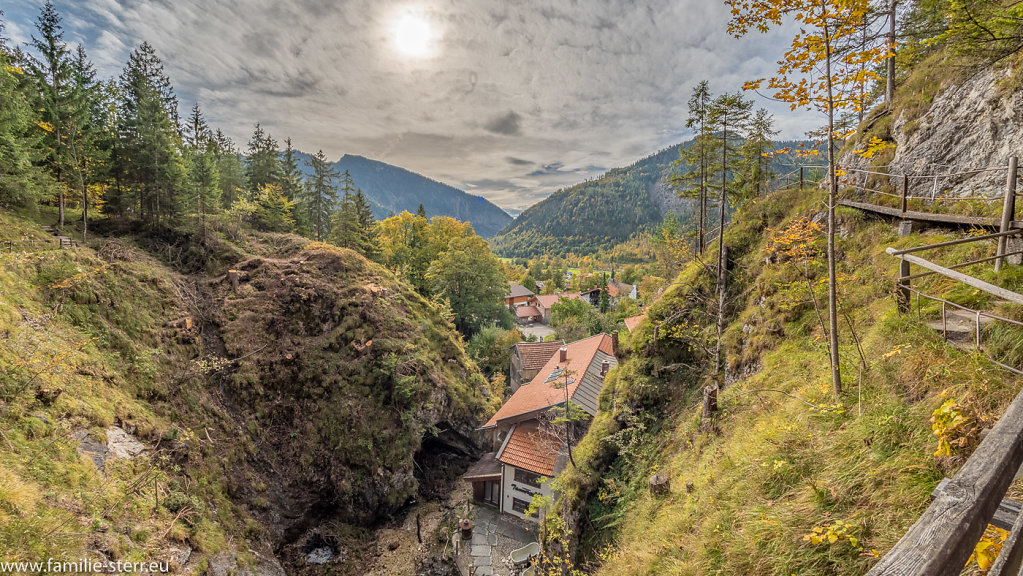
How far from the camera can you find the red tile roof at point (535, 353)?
26.6 metres

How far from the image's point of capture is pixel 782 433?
206 inches

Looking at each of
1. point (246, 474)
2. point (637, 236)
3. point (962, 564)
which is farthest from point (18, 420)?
point (637, 236)

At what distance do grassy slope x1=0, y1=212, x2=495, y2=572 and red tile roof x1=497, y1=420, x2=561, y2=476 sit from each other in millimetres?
4181

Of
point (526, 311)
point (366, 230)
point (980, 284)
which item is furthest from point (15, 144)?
point (526, 311)

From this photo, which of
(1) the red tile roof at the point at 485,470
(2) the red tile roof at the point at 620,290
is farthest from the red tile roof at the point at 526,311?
(1) the red tile roof at the point at 485,470

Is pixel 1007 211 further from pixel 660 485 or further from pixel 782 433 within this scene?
pixel 660 485

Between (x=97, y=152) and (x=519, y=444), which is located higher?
(x=97, y=152)

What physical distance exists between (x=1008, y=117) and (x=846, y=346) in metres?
6.23

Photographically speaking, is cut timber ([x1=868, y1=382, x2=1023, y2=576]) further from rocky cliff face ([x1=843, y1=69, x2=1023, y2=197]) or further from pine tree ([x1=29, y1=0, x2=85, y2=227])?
pine tree ([x1=29, y1=0, x2=85, y2=227])

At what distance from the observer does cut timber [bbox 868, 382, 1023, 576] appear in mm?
1214

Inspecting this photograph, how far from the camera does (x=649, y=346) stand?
1094cm

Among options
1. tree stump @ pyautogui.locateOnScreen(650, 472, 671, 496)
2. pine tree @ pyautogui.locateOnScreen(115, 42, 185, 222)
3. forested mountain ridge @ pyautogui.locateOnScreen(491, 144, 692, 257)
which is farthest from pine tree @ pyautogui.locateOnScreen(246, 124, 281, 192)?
forested mountain ridge @ pyautogui.locateOnScreen(491, 144, 692, 257)

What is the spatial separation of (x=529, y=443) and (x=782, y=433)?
41.3 ft

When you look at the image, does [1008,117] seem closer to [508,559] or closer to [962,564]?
[962,564]
